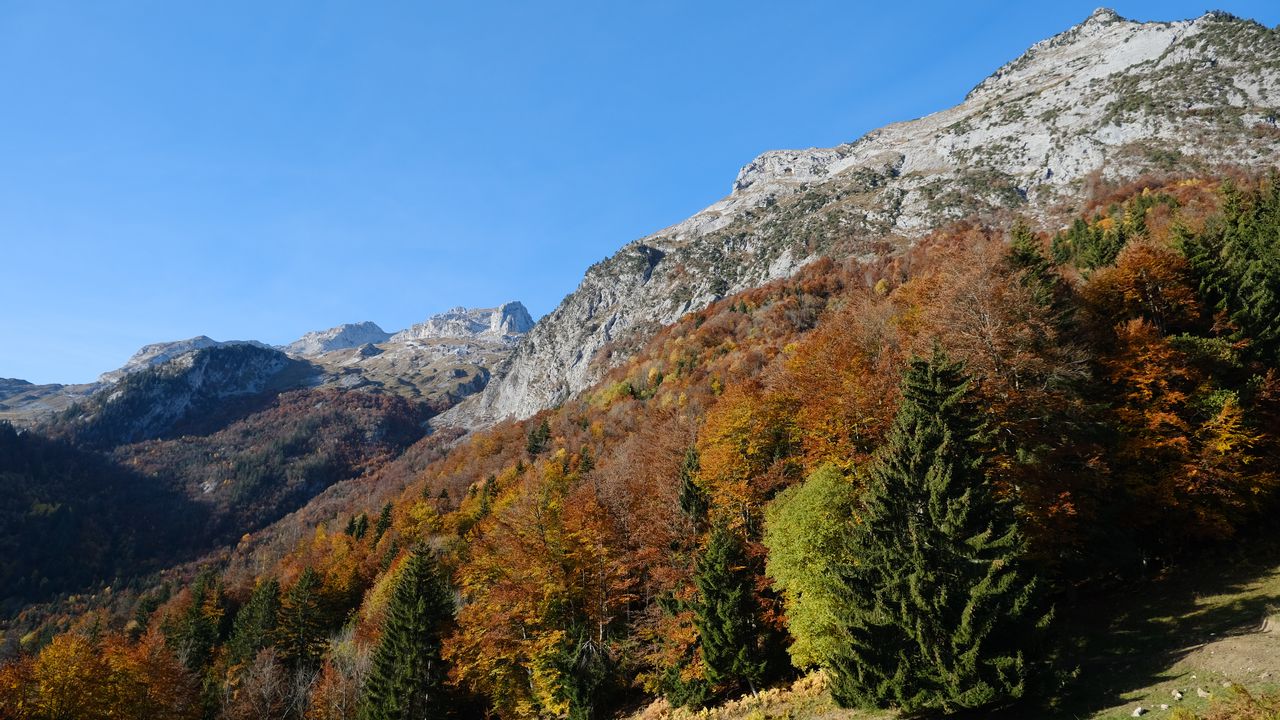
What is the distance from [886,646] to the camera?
19.0m

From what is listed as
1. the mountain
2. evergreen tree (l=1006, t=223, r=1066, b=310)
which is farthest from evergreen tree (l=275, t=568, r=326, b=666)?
the mountain

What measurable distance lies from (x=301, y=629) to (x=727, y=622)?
183ft

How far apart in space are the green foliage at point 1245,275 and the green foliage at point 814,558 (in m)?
24.5

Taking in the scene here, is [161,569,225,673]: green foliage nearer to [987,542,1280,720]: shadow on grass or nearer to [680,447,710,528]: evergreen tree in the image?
[680,447,710,528]: evergreen tree

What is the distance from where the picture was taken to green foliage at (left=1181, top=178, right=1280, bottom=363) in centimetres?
3052

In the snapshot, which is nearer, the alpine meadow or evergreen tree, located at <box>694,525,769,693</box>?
the alpine meadow

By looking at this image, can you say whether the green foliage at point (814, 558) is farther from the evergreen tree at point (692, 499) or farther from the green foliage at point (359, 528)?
the green foliage at point (359, 528)

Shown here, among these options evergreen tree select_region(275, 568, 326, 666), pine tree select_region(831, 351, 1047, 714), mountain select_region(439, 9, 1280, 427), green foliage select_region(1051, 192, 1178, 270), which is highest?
Result: mountain select_region(439, 9, 1280, 427)

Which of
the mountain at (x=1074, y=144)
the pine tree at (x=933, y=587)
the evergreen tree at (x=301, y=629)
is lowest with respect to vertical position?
the evergreen tree at (x=301, y=629)

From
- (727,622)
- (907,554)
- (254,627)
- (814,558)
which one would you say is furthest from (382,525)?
(907,554)

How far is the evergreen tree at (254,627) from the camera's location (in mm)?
57156

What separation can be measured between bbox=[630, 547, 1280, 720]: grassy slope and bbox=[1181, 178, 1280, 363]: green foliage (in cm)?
1405

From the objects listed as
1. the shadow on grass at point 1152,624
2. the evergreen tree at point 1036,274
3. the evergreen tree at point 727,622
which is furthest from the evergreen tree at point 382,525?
the evergreen tree at point 1036,274

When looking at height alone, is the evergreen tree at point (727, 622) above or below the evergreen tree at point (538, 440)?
below
